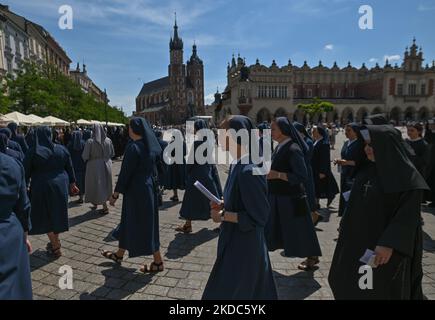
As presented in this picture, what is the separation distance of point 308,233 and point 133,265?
278cm

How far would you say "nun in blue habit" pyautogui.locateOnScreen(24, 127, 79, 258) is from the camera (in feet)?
16.7

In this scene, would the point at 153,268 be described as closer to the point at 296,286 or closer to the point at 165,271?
the point at 165,271

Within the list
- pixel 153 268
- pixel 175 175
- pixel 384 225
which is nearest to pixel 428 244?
pixel 384 225

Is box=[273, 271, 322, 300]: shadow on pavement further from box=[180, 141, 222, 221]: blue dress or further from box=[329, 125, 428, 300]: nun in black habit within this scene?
box=[180, 141, 222, 221]: blue dress

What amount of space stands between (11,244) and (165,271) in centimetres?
270

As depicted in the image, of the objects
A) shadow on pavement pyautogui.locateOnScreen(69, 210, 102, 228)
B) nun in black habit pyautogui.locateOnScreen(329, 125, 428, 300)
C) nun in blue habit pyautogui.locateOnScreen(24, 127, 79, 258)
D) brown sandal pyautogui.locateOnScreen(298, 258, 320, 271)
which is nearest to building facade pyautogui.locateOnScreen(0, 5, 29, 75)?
shadow on pavement pyautogui.locateOnScreen(69, 210, 102, 228)

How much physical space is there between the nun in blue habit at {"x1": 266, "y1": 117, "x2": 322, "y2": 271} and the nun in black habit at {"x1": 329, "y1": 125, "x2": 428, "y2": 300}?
1.42m

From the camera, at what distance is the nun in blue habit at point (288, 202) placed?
14.6 feet

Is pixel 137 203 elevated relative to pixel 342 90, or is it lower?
lower

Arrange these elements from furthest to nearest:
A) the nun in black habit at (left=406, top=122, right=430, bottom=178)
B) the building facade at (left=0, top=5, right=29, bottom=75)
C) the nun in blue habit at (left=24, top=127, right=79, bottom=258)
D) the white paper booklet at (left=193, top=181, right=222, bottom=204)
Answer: the building facade at (left=0, top=5, right=29, bottom=75) → the nun in black habit at (left=406, top=122, right=430, bottom=178) → the nun in blue habit at (left=24, top=127, right=79, bottom=258) → the white paper booklet at (left=193, top=181, right=222, bottom=204)

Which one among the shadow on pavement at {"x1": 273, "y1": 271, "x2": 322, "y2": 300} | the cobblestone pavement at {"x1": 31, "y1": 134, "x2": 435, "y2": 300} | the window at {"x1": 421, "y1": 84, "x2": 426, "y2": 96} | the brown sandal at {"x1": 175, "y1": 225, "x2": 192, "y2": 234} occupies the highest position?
the window at {"x1": 421, "y1": 84, "x2": 426, "y2": 96}

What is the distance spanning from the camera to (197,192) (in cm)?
656

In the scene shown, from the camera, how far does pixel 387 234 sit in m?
2.50

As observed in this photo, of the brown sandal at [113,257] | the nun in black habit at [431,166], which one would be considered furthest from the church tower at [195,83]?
the brown sandal at [113,257]
